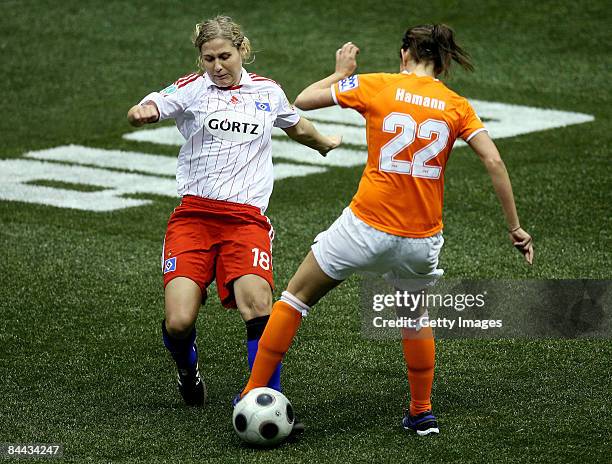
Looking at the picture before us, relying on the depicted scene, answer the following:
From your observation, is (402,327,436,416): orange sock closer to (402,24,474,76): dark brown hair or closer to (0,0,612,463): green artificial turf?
(0,0,612,463): green artificial turf

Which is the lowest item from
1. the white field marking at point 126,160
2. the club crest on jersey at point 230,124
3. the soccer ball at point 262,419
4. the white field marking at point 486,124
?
the soccer ball at point 262,419

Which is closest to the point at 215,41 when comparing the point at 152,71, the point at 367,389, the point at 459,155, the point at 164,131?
the point at 367,389

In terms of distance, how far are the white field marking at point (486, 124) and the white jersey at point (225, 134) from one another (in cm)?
601

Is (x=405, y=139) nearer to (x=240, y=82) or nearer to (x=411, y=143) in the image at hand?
(x=411, y=143)

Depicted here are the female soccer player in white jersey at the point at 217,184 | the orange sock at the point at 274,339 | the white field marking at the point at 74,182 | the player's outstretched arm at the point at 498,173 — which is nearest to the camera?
the player's outstretched arm at the point at 498,173

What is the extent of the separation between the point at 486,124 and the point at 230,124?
7322 millimetres

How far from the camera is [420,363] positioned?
19.7 ft

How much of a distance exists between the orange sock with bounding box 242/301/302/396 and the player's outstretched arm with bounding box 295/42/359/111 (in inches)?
37.3

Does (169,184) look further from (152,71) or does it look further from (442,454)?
(442,454)

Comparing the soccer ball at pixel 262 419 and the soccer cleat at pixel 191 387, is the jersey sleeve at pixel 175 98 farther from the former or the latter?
the soccer ball at pixel 262 419

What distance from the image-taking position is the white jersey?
6523mm

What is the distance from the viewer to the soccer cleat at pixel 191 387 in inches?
256

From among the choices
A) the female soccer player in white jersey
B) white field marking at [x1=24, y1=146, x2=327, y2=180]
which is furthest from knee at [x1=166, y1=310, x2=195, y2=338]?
white field marking at [x1=24, y1=146, x2=327, y2=180]

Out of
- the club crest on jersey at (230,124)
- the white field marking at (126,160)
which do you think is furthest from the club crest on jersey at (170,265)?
the white field marking at (126,160)
